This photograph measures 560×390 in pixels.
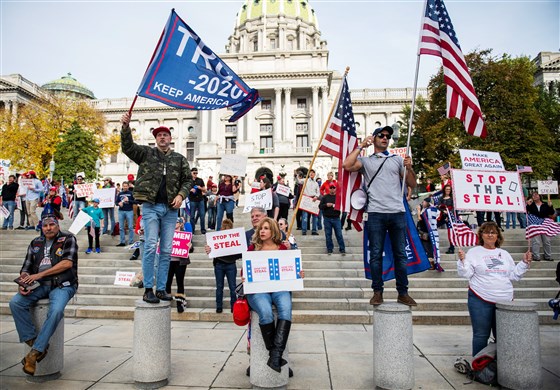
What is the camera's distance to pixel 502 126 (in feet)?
89.2

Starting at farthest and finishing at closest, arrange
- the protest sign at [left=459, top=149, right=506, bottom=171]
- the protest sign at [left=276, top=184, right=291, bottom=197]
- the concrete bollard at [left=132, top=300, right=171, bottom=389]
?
the protest sign at [left=276, top=184, right=291, bottom=197]
the protest sign at [left=459, top=149, right=506, bottom=171]
the concrete bollard at [left=132, top=300, right=171, bottom=389]

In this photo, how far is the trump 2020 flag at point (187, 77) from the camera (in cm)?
517

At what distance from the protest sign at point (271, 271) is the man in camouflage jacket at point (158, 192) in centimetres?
116

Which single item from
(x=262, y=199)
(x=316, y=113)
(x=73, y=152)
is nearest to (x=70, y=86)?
(x=73, y=152)

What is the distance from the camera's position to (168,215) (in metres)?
4.92

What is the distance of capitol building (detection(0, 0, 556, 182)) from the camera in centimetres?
5062

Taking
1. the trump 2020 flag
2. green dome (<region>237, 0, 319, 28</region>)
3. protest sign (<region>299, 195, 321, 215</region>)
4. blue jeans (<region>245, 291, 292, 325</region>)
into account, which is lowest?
blue jeans (<region>245, 291, 292, 325</region>)

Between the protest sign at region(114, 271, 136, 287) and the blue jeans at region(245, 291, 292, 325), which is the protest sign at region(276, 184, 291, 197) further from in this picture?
the blue jeans at region(245, 291, 292, 325)

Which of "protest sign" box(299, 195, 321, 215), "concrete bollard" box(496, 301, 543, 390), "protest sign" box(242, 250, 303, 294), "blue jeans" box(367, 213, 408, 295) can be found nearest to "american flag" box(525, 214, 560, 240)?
"concrete bollard" box(496, 301, 543, 390)

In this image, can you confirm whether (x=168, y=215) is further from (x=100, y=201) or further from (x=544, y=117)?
(x=544, y=117)

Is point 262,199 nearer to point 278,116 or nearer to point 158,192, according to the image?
point 158,192

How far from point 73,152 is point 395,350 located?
43.3 metres

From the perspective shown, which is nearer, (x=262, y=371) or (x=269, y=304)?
(x=262, y=371)

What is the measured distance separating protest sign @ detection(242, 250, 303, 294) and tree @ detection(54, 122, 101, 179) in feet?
138
